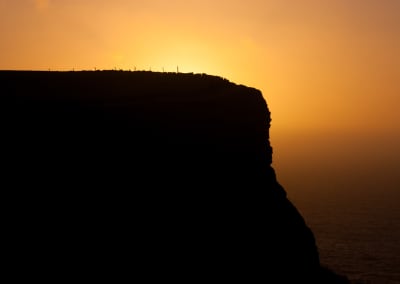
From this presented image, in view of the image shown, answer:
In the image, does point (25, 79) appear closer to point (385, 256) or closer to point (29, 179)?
point (29, 179)

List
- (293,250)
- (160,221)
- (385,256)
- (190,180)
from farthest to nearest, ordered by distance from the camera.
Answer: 1. (385,256)
2. (293,250)
3. (190,180)
4. (160,221)

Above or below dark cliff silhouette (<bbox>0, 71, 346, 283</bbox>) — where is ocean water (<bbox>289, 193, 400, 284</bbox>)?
below

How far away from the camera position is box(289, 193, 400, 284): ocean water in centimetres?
9031

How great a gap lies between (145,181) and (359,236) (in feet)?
375

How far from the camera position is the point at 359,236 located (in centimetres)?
12888

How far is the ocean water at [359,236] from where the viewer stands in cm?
9031

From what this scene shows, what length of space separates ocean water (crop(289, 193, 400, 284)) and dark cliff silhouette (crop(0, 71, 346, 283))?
58.4 m

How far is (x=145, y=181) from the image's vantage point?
78.9ft

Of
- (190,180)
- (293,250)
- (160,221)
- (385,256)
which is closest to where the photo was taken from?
(160,221)

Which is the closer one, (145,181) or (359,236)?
(145,181)

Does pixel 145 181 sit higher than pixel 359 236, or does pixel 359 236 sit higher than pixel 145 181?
pixel 145 181

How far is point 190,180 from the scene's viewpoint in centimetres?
2592

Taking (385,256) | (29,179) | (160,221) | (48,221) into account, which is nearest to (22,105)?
(29,179)

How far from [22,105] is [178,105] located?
7.39 meters
